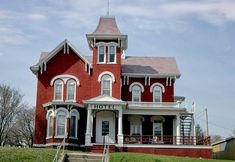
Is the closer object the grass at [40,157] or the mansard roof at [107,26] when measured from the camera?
the grass at [40,157]

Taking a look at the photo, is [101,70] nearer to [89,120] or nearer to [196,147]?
[89,120]

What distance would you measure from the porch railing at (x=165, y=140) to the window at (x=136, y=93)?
383 cm

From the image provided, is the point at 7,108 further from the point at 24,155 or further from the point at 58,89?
the point at 24,155

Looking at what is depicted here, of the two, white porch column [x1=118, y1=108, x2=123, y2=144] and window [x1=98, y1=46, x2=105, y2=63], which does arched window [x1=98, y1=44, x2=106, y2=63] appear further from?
white porch column [x1=118, y1=108, x2=123, y2=144]

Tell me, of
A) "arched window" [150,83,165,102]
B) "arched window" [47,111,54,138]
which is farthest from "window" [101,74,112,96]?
"arched window" [47,111,54,138]

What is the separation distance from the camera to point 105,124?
38062 millimetres

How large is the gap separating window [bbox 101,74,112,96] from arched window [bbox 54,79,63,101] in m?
3.62

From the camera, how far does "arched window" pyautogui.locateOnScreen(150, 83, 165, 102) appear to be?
4061 centimetres

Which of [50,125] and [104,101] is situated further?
[50,125]

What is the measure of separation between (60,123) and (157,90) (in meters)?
9.84

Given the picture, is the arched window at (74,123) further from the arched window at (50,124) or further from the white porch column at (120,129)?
the white porch column at (120,129)

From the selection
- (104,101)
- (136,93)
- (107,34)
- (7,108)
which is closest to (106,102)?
(104,101)

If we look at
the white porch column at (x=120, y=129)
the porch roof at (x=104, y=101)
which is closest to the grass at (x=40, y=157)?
the white porch column at (x=120, y=129)

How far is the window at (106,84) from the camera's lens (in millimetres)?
38406
